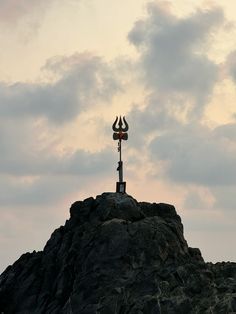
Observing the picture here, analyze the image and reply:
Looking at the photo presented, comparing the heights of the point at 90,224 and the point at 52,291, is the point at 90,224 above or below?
above

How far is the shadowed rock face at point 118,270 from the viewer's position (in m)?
102

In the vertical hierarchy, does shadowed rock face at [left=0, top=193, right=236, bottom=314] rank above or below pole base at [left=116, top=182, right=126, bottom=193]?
below

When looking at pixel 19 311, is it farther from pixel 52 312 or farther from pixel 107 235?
pixel 107 235

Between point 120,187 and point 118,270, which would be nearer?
point 118,270

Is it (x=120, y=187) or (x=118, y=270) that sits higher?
(x=120, y=187)

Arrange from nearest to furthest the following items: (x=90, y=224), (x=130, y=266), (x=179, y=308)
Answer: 1. (x=179, y=308)
2. (x=130, y=266)
3. (x=90, y=224)

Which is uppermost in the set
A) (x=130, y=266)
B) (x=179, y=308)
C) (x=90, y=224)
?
(x=90, y=224)

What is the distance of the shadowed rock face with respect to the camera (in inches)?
4033

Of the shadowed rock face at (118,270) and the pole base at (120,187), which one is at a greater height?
the pole base at (120,187)

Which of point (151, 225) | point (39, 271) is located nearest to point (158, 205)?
point (151, 225)

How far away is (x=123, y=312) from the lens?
4003 inches

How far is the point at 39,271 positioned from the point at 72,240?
607cm

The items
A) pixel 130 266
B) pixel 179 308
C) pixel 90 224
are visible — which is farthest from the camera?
pixel 90 224

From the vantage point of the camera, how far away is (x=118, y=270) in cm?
10762
